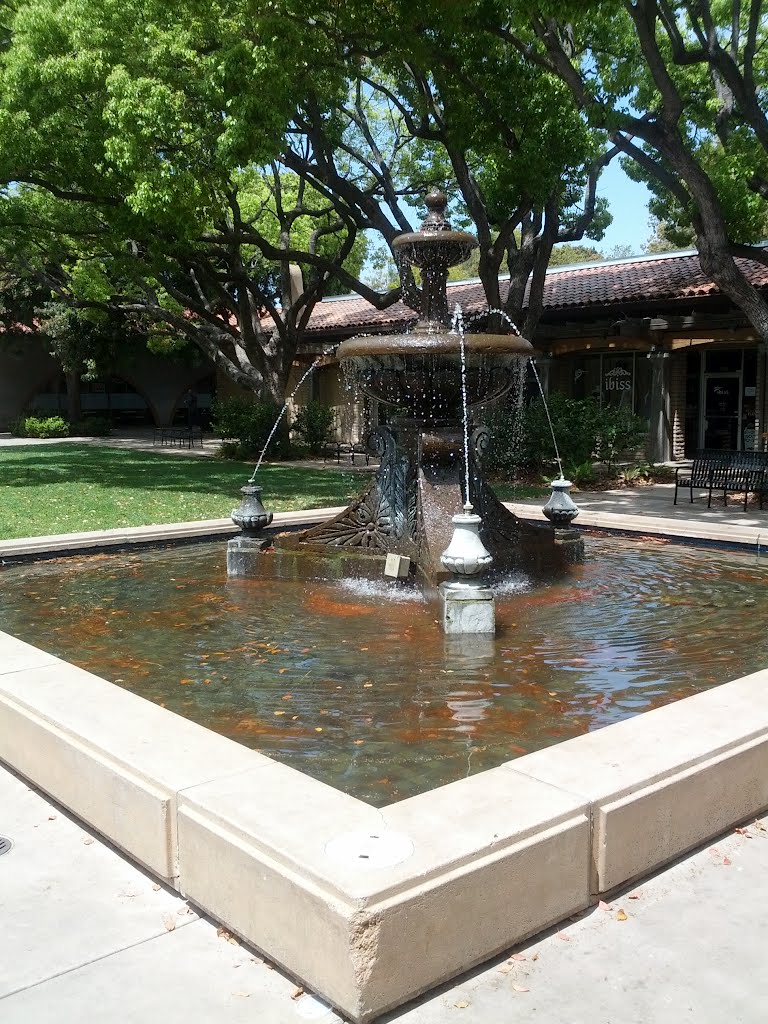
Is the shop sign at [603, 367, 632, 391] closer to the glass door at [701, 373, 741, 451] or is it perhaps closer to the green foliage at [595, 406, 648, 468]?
the glass door at [701, 373, 741, 451]

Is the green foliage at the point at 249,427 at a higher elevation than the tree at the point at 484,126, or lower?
lower

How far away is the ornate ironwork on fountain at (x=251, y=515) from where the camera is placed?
339 inches

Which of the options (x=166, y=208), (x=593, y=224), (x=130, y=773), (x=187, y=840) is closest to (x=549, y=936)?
(x=187, y=840)

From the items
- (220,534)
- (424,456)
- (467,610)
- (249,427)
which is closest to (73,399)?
(249,427)

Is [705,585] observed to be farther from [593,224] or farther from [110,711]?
[593,224]

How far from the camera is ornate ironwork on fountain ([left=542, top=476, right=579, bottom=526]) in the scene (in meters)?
9.09

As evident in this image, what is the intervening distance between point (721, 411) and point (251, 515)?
676 inches

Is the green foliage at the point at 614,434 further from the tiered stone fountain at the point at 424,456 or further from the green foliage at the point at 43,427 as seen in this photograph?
the green foliage at the point at 43,427

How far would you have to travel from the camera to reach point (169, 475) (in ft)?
64.5

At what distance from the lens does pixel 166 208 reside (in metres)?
14.8

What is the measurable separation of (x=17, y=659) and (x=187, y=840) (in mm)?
2204

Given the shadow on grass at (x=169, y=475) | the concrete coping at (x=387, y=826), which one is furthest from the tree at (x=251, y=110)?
the concrete coping at (x=387, y=826)

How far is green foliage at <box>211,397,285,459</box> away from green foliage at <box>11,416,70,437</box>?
11.9 metres

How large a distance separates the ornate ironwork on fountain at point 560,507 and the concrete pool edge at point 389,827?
4938mm
